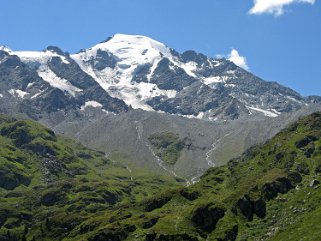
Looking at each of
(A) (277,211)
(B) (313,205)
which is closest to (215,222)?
(A) (277,211)

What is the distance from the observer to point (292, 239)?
156m

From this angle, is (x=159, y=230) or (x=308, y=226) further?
(x=159, y=230)

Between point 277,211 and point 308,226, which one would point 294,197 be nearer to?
point 277,211

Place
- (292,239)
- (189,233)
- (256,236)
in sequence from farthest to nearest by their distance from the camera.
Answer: (189,233) → (256,236) → (292,239)

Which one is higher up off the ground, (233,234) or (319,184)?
(319,184)

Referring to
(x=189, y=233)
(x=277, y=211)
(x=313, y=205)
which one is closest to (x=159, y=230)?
(x=189, y=233)

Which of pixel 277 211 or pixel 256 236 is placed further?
pixel 277 211

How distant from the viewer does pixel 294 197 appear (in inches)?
7864

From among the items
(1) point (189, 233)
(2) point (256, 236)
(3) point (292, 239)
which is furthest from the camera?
(1) point (189, 233)

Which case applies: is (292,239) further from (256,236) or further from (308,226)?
(256,236)

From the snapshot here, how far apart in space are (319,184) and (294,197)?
1028cm

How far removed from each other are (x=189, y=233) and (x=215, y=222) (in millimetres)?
11662

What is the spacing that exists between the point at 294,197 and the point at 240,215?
21.1 meters

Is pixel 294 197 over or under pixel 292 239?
over
